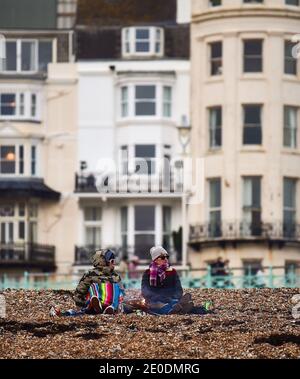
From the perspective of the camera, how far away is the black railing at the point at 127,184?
116 meters

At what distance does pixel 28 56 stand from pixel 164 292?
6627 centimetres

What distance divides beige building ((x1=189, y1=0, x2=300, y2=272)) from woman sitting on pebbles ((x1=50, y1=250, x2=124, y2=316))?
198ft

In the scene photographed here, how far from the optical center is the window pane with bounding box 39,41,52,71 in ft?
388

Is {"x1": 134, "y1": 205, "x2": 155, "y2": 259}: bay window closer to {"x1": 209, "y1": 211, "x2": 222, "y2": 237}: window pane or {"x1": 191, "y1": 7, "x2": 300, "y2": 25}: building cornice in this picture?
{"x1": 209, "y1": 211, "x2": 222, "y2": 237}: window pane

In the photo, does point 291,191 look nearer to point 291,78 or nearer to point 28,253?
point 291,78

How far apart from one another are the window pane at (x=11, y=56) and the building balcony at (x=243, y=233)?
11827 millimetres

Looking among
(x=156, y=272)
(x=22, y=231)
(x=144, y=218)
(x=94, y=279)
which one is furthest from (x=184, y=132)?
(x=94, y=279)

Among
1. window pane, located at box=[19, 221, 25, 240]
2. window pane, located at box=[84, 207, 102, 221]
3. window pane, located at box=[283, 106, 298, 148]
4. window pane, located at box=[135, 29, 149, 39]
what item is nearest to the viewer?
window pane, located at box=[283, 106, 298, 148]

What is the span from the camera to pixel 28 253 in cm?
11644

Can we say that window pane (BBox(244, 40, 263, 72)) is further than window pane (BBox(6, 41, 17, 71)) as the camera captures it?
No

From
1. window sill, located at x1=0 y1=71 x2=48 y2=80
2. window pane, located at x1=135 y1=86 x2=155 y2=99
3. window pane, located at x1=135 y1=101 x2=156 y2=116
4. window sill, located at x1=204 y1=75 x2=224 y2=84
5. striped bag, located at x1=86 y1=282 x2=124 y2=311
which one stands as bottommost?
striped bag, located at x1=86 y1=282 x2=124 y2=311

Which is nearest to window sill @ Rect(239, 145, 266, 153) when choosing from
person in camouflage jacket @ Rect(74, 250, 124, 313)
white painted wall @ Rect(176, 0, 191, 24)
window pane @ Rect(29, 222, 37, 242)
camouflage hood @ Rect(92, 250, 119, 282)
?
white painted wall @ Rect(176, 0, 191, 24)

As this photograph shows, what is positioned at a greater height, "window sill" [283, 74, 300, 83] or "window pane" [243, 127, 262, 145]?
"window sill" [283, 74, 300, 83]

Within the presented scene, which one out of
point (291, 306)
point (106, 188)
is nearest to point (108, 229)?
point (106, 188)
